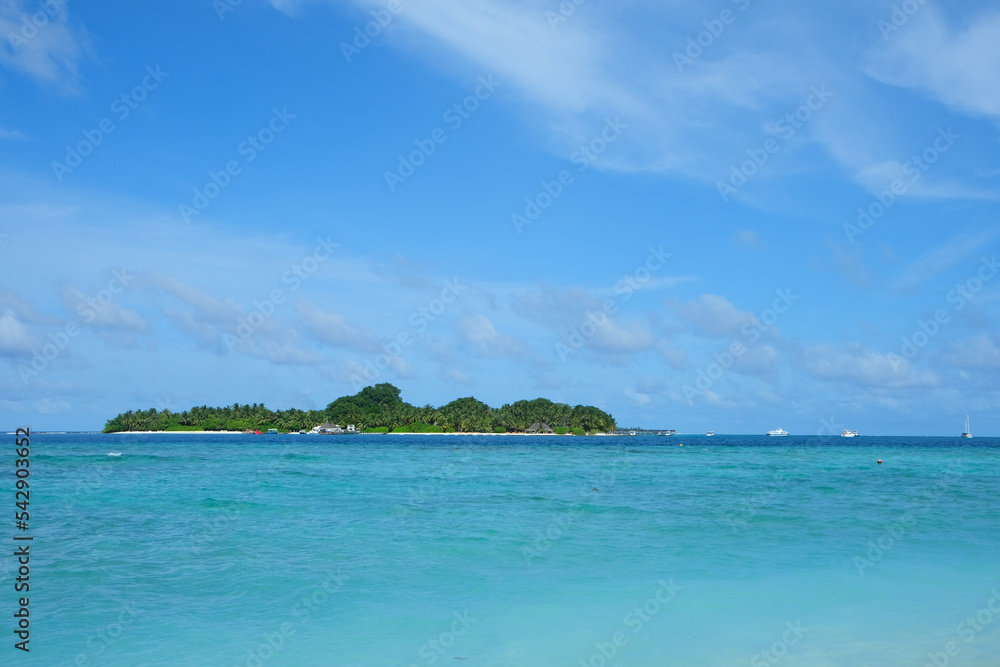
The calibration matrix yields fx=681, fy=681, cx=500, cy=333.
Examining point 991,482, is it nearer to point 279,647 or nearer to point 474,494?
point 474,494

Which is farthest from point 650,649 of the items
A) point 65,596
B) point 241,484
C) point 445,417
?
point 445,417

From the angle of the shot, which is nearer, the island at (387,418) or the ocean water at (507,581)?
the ocean water at (507,581)

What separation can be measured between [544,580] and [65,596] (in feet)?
24.8

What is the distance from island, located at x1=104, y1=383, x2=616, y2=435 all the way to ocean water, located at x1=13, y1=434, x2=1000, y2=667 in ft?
461

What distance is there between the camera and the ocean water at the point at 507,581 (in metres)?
8.54

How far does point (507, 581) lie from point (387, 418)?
15765 centimetres

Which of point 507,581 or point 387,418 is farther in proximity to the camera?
point 387,418

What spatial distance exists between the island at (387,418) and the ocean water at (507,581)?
461 ft

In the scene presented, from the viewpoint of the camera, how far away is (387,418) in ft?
545

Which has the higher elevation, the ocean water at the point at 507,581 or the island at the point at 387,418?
the island at the point at 387,418

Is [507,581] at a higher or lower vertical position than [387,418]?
lower

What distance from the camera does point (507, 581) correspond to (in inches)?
464

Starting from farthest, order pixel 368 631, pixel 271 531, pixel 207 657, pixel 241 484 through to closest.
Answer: pixel 241 484 < pixel 271 531 < pixel 368 631 < pixel 207 657

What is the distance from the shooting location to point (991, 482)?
106ft
